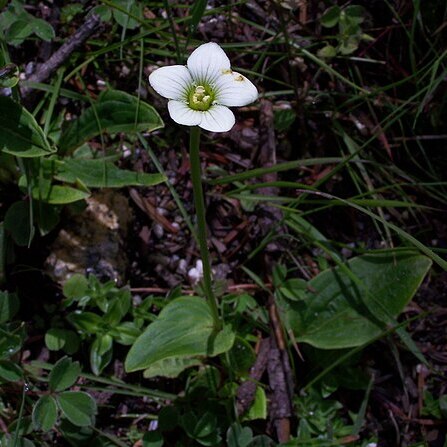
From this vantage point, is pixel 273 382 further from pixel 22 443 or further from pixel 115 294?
pixel 22 443

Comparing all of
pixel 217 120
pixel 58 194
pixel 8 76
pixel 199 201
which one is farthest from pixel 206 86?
pixel 58 194

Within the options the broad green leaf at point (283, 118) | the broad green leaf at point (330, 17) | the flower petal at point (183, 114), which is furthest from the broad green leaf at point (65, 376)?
the broad green leaf at point (330, 17)

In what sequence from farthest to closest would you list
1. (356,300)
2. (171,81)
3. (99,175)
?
(356,300) < (99,175) < (171,81)

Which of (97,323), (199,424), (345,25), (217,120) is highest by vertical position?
(345,25)

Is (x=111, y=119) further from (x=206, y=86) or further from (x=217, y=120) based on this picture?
(x=217, y=120)

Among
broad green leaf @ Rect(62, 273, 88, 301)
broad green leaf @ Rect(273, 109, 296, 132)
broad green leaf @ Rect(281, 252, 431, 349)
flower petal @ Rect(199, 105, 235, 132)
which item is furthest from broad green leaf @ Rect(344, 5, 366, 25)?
broad green leaf @ Rect(62, 273, 88, 301)

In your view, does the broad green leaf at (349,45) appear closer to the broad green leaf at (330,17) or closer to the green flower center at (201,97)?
the broad green leaf at (330,17)

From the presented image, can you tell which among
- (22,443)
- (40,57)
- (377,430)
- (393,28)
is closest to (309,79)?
(393,28)
